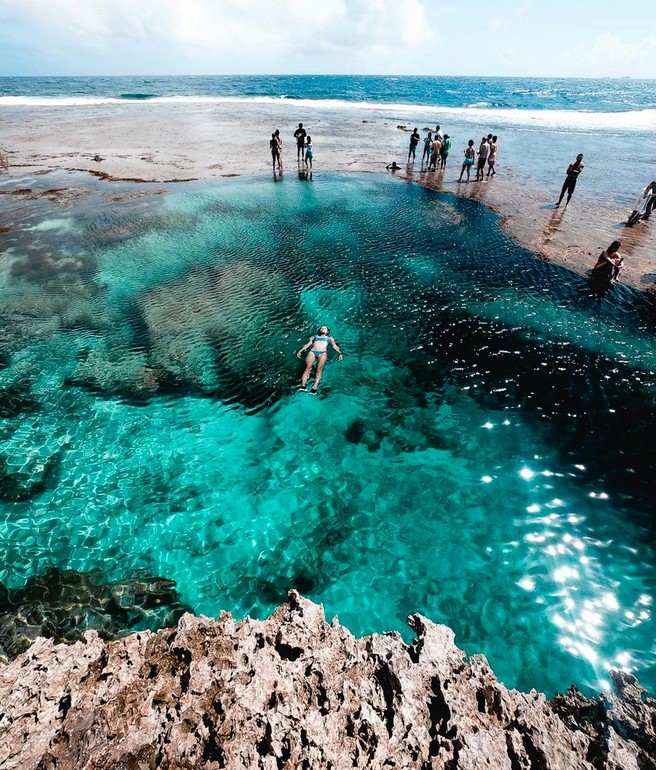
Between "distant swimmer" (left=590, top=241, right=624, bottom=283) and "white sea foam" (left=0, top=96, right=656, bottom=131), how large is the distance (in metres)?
52.0

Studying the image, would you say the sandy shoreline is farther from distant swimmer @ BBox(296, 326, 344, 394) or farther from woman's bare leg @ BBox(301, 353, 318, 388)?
woman's bare leg @ BBox(301, 353, 318, 388)

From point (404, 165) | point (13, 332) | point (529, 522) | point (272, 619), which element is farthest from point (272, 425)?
point (404, 165)

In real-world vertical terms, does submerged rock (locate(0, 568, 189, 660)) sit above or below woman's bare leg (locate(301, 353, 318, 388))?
below

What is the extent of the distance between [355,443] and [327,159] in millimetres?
32632

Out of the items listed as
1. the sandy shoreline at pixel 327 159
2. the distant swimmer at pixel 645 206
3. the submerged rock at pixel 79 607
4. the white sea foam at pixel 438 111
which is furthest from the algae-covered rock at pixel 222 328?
the white sea foam at pixel 438 111

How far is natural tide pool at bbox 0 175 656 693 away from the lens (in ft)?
23.6

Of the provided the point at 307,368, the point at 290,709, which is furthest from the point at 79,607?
the point at 307,368

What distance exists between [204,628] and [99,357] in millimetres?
9917

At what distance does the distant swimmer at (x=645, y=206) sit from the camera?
2128cm

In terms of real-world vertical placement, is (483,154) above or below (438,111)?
above

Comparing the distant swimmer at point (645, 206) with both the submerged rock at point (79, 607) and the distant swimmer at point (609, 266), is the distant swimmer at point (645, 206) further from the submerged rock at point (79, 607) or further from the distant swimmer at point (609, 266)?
the submerged rock at point (79, 607)

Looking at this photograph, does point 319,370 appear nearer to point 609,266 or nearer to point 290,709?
point 290,709

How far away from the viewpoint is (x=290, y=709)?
3.97 m

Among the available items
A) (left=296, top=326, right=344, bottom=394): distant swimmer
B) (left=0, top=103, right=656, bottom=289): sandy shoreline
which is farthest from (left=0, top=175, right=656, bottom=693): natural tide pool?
(left=0, top=103, right=656, bottom=289): sandy shoreline
